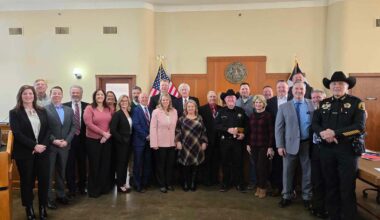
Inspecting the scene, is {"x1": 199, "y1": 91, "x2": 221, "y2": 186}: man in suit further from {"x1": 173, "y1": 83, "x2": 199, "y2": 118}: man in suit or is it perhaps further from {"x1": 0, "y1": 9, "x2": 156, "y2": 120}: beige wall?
{"x1": 0, "y1": 9, "x2": 156, "y2": 120}: beige wall

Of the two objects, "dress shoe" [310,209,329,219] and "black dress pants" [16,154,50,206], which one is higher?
"black dress pants" [16,154,50,206]

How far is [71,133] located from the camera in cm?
366

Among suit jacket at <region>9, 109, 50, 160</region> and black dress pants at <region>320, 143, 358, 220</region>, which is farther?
suit jacket at <region>9, 109, 50, 160</region>

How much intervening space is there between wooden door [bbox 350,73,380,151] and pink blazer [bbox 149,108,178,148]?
4.73 meters

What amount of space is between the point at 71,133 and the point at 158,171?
1332mm

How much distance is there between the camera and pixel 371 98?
648cm

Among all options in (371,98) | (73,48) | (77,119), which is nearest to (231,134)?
(77,119)

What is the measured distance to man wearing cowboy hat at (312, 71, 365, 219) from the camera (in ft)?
9.09

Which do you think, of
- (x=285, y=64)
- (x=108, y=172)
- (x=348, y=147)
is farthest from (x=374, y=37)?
(x=108, y=172)

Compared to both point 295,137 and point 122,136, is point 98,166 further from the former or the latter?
point 295,137

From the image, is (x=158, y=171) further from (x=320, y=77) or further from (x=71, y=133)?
(x=320, y=77)

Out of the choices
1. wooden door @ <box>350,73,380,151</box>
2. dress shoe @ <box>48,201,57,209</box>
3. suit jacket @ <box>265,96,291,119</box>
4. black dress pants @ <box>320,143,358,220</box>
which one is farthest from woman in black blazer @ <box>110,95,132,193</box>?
wooden door @ <box>350,73,380,151</box>

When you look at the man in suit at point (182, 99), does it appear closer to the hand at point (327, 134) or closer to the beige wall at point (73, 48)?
the hand at point (327, 134)

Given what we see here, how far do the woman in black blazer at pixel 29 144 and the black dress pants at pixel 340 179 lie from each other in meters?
2.99
